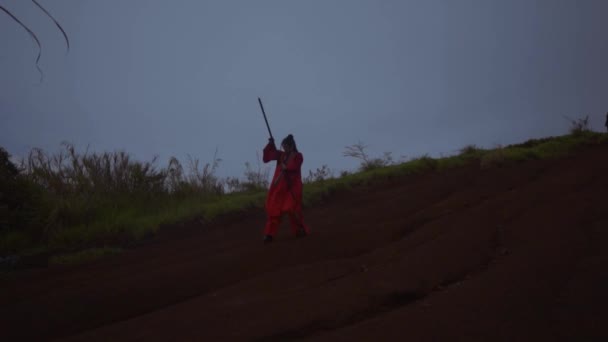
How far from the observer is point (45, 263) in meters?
6.17

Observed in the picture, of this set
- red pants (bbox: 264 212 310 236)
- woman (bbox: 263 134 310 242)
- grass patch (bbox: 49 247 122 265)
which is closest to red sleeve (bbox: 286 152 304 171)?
woman (bbox: 263 134 310 242)

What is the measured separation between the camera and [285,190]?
19.0 ft

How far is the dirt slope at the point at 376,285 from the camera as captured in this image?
2.18 m

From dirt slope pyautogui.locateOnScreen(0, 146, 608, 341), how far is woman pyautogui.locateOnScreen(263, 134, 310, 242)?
576 millimetres

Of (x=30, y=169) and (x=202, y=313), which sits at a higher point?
(x=30, y=169)

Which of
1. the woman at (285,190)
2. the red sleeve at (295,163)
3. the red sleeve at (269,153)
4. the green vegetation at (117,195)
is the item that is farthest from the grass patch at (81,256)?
the red sleeve at (295,163)

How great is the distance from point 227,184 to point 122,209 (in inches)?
115

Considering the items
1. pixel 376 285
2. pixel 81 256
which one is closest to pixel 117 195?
pixel 81 256

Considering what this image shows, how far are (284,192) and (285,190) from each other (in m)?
0.03

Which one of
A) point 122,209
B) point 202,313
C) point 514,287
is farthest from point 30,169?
point 514,287

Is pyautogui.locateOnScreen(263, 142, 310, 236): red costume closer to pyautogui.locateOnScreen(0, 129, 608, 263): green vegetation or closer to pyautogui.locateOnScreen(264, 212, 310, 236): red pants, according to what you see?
pyautogui.locateOnScreen(264, 212, 310, 236): red pants

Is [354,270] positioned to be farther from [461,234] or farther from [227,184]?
[227,184]

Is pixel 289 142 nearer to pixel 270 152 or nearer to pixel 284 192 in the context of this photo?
pixel 270 152

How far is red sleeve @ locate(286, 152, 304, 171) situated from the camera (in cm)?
592
